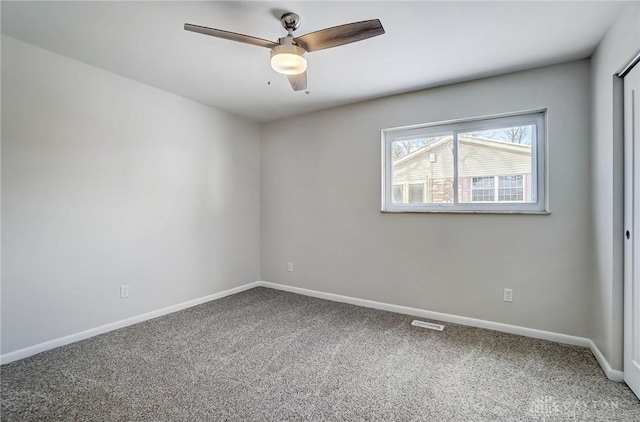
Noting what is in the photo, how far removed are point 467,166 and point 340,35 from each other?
1.90 m

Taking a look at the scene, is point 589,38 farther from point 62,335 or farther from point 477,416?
point 62,335

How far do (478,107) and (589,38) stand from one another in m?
0.86

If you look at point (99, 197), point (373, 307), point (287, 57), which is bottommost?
point (373, 307)

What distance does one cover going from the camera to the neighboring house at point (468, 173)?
9.11 feet

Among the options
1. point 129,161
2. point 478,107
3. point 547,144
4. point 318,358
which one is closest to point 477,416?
point 318,358

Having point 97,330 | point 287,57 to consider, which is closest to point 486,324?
point 287,57

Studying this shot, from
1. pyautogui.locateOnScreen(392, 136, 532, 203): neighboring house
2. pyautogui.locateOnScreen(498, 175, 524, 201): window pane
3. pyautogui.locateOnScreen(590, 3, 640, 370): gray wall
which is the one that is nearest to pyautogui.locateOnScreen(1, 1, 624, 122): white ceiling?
pyautogui.locateOnScreen(590, 3, 640, 370): gray wall

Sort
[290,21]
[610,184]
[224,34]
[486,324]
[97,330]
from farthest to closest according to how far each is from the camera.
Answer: [486,324] → [97,330] → [610,184] → [290,21] → [224,34]

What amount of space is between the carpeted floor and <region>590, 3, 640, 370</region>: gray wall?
36 cm

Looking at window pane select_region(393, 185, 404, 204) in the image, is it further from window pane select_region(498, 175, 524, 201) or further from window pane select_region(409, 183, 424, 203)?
window pane select_region(498, 175, 524, 201)

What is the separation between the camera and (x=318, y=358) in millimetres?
2312

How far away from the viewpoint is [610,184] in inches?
81.1

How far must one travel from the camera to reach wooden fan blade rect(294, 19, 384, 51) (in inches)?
66.4

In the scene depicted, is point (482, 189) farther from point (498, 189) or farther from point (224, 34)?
point (224, 34)
